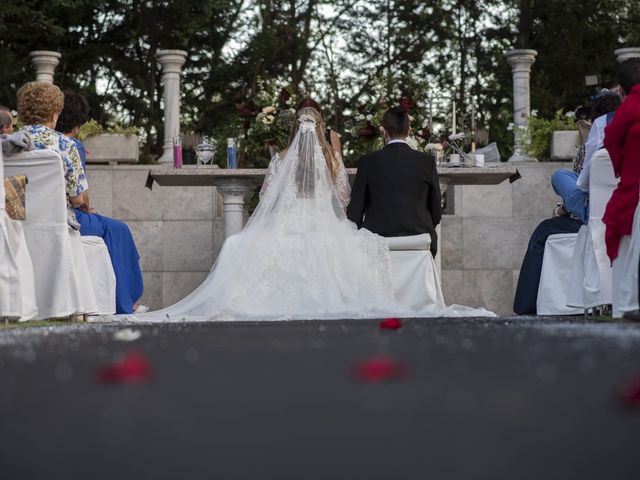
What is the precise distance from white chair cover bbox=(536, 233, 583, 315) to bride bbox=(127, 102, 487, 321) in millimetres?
1580

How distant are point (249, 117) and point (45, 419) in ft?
30.0

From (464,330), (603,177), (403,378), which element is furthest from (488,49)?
(403,378)

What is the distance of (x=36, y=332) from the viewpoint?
239 inches

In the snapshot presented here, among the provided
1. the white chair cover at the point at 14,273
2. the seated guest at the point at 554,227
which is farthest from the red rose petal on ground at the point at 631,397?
the seated guest at the point at 554,227

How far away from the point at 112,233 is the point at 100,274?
65 cm

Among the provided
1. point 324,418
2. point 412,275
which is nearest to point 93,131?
point 412,275

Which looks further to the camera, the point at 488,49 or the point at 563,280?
the point at 488,49

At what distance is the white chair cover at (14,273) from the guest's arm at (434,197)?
10.6 feet

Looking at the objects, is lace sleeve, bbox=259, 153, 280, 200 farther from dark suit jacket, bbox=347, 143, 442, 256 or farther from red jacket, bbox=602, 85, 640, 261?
red jacket, bbox=602, 85, 640, 261

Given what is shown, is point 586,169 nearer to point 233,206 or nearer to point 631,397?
point 233,206

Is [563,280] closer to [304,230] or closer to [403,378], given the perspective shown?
[304,230]

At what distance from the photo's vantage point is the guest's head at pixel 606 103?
8.83m

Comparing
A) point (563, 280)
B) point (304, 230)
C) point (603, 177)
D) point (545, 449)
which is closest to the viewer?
point (545, 449)

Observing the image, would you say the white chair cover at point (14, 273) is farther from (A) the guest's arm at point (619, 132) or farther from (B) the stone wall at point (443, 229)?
(B) the stone wall at point (443, 229)
